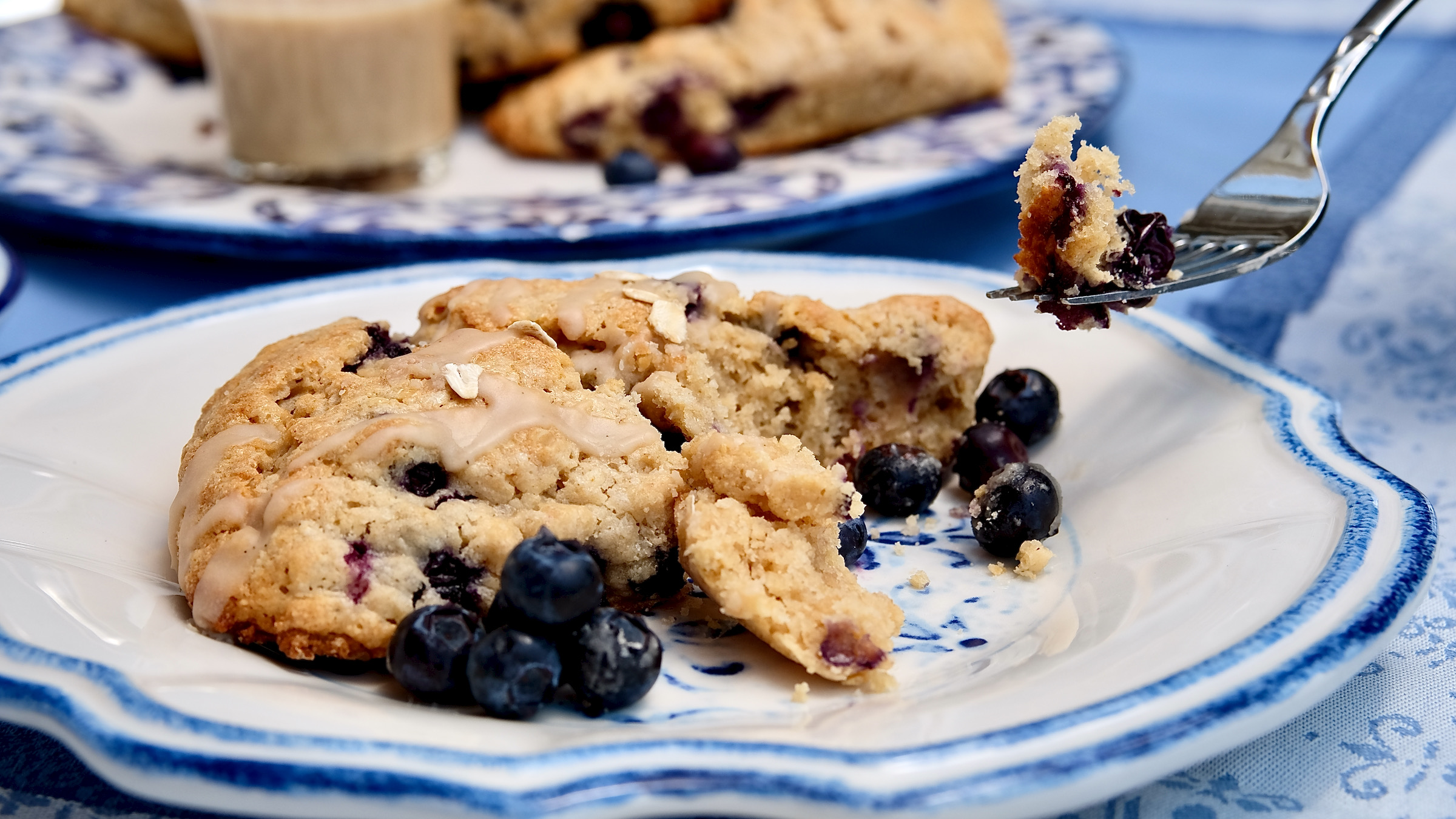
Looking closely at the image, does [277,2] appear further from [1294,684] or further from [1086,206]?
[1294,684]

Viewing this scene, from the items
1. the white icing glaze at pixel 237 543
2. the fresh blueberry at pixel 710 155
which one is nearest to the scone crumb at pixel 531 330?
the white icing glaze at pixel 237 543

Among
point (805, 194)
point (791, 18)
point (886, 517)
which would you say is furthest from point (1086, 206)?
point (791, 18)

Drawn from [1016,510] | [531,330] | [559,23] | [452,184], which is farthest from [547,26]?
[1016,510]

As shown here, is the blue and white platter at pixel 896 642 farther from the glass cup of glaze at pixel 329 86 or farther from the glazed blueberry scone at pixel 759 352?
the glass cup of glaze at pixel 329 86

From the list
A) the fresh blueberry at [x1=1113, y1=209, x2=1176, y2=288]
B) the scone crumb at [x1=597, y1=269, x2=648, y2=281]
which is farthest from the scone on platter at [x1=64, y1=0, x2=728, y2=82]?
the fresh blueberry at [x1=1113, y1=209, x2=1176, y2=288]

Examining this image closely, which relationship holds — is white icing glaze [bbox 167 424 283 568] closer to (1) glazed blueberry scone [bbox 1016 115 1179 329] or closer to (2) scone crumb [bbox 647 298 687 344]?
(2) scone crumb [bbox 647 298 687 344]
